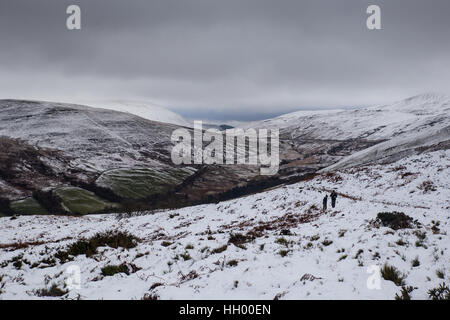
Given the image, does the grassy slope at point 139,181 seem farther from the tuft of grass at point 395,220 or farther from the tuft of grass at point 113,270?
the tuft of grass at point 395,220

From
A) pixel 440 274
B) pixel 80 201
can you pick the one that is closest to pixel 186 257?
pixel 440 274

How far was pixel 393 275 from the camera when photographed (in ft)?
26.2

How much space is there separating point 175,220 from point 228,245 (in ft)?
59.9

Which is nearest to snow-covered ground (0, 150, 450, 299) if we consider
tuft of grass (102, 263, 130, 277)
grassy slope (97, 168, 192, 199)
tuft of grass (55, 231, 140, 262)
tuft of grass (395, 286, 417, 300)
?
tuft of grass (395, 286, 417, 300)

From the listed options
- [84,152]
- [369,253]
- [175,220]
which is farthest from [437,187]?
[84,152]

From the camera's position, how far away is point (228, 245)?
13109mm

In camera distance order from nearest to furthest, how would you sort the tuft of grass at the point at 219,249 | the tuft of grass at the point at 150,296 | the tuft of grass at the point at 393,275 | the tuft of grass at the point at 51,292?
the tuft of grass at the point at 150,296, the tuft of grass at the point at 393,275, the tuft of grass at the point at 51,292, the tuft of grass at the point at 219,249

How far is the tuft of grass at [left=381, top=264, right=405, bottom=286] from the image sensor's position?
776 centimetres

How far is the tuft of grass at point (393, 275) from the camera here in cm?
776

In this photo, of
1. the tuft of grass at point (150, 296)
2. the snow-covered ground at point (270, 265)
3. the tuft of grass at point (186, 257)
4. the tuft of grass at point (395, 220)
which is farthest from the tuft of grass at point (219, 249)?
the tuft of grass at point (395, 220)

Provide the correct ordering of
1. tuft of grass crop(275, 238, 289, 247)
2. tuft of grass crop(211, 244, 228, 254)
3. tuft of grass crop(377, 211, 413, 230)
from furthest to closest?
tuft of grass crop(377, 211, 413, 230) → tuft of grass crop(275, 238, 289, 247) → tuft of grass crop(211, 244, 228, 254)

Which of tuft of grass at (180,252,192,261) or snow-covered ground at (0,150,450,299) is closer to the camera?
snow-covered ground at (0,150,450,299)

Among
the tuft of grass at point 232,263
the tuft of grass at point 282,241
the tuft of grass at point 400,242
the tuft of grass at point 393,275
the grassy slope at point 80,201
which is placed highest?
the tuft of grass at point 393,275

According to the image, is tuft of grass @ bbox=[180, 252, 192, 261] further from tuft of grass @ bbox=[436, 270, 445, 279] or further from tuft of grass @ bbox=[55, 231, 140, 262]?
tuft of grass @ bbox=[436, 270, 445, 279]
